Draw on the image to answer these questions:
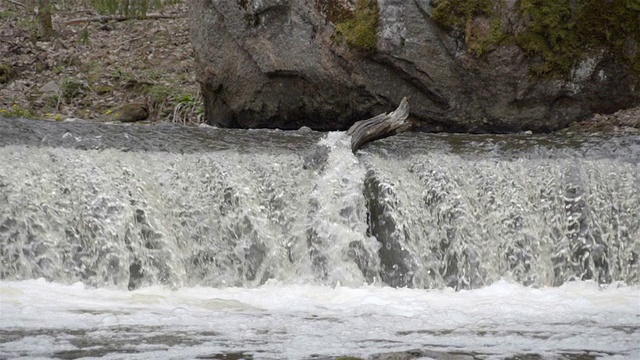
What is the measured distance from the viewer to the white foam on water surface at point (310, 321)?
178 inches

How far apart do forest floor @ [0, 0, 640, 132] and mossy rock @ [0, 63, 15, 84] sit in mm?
13

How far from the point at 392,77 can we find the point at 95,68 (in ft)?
18.1

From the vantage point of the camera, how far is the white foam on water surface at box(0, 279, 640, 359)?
14.9 ft

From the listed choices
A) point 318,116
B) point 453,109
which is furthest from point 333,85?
point 453,109

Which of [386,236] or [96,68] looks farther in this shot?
[96,68]

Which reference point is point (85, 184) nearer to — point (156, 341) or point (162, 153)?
point (162, 153)

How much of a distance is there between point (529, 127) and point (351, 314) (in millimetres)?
4707

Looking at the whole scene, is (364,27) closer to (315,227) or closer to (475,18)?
(475,18)

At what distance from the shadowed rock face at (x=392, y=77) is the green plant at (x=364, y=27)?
70 millimetres

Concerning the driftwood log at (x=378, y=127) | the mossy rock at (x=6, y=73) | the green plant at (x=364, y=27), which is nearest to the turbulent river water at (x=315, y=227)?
the driftwood log at (x=378, y=127)

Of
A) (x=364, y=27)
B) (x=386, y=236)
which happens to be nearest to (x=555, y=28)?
(x=364, y=27)

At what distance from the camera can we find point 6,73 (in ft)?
43.1

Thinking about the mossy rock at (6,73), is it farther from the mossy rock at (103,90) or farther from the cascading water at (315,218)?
the cascading water at (315,218)

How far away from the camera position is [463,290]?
7.17m
